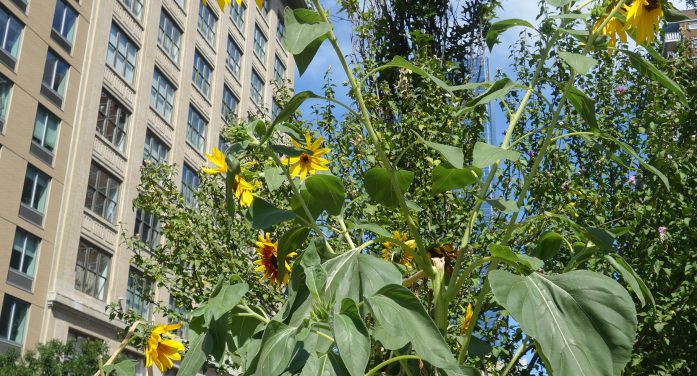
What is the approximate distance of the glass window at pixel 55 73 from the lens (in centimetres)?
2439

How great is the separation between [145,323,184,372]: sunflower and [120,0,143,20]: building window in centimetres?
2735

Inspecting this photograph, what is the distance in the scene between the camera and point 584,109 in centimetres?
167

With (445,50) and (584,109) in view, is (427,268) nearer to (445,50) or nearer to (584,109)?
(584,109)

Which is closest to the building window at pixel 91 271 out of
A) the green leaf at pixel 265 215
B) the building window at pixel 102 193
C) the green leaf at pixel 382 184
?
the building window at pixel 102 193

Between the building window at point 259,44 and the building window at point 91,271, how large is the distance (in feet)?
62.4

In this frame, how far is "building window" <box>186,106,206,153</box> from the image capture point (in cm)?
3278

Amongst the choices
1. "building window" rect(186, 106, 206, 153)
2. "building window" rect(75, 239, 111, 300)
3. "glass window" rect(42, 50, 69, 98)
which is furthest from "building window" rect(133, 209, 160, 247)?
"glass window" rect(42, 50, 69, 98)

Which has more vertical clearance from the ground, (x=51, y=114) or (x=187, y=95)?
(x=187, y=95)

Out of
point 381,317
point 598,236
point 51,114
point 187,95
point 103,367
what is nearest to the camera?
point 381,317

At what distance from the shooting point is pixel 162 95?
30844 mm

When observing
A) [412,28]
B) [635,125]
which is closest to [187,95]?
[412,28]

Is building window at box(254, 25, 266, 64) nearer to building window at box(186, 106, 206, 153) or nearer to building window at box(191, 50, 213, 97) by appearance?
building window at box(191, 50, 213, 97)

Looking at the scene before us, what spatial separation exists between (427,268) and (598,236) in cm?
36

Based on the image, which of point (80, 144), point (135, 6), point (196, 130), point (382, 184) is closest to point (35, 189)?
point (80, 144)
